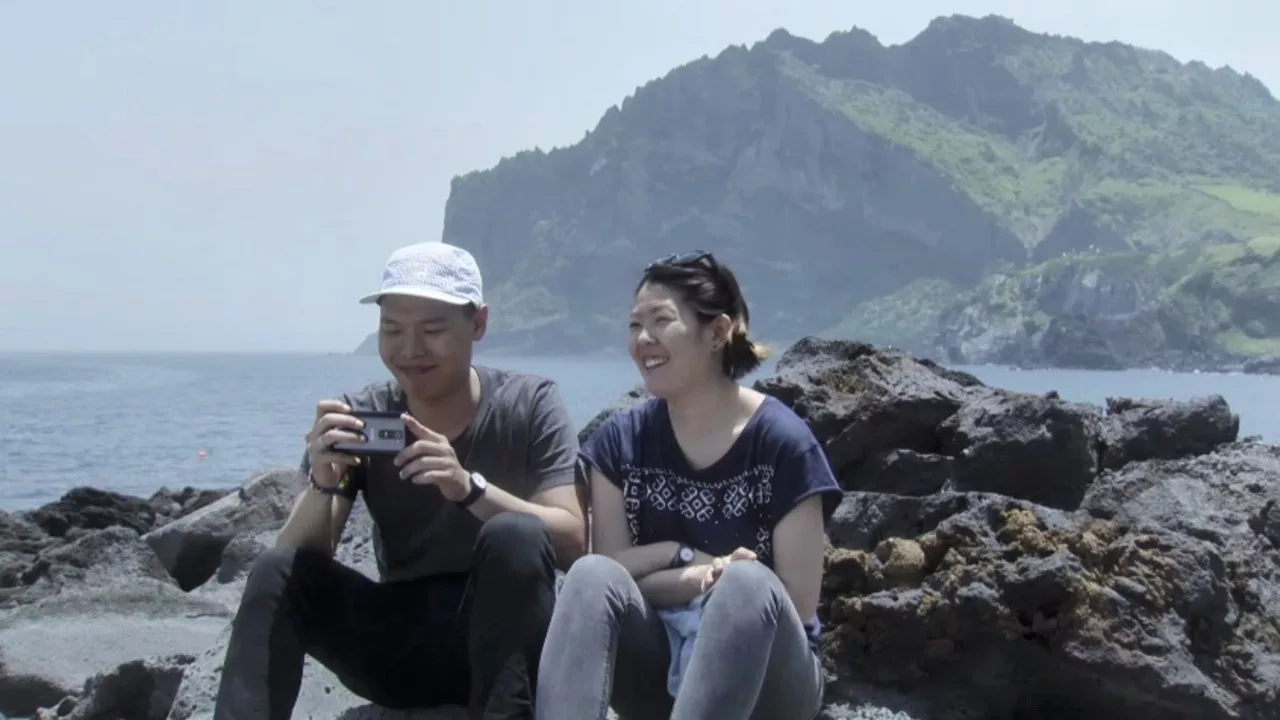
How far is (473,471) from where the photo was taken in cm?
427

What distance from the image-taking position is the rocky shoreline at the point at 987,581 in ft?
15.5

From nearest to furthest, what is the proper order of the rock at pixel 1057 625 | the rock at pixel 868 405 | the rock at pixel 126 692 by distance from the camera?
1. the rock at pixel 1057 625
2. the rock at pixel 126 692
3. the rock at pixel 868 405

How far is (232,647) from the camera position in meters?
3.78

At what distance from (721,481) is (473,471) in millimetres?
838

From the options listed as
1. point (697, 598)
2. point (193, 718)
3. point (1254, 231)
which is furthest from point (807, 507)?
point (1254, 231)

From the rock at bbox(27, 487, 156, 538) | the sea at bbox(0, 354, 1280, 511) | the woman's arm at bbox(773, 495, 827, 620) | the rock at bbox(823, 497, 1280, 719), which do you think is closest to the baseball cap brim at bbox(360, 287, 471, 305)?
the woman's arm at bbox(773, 495, 827, 620)

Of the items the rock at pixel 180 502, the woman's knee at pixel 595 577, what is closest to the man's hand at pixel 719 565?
the woman's knee at pixel 595 577

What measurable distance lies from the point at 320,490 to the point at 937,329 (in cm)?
15071

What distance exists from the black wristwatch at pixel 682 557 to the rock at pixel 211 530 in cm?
849

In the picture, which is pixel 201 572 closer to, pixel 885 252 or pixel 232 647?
pixel 232 647

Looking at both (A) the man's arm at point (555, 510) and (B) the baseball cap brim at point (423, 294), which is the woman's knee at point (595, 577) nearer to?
(A) the man's arm at point (555, 510)

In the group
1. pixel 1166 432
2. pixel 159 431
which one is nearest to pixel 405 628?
pixel 1166 432

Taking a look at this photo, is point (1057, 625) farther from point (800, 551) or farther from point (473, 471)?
point (473, 471)

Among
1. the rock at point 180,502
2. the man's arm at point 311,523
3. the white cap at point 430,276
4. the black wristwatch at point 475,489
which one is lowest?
the rock at point 180,502
